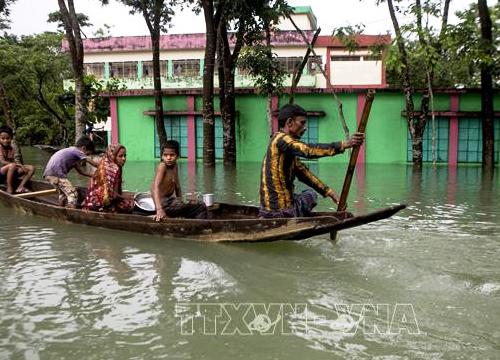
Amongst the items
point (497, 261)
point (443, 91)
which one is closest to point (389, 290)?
point (497, 261)

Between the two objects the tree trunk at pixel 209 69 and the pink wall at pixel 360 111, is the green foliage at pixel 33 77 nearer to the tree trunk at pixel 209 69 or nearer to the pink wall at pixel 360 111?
the tree trunk at pixel 209 69

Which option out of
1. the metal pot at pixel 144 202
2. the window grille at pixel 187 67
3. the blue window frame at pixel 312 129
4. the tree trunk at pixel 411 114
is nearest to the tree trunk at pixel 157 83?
the blue window frame at pixel 312 129

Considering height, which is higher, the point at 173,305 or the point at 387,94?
the point at 387,94

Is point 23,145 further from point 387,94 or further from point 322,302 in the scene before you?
point 322,302

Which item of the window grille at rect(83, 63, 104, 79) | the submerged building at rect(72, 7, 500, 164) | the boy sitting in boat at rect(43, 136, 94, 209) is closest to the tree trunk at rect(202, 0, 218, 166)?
the submerged building at rect(72, 7, 500, 164)

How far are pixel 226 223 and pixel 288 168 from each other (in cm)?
96

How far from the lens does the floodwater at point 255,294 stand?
3.46 m

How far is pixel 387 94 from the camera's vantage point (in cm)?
1853

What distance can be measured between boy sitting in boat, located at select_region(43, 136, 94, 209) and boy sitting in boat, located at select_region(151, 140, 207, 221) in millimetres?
2026

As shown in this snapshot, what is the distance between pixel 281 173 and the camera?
549 cm

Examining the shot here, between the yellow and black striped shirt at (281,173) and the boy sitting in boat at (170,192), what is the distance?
1168 millimetres

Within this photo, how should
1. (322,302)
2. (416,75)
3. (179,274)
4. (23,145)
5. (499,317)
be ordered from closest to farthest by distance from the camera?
(499,317) → (322,302) → (179,274) → (416,75) → (23,145)

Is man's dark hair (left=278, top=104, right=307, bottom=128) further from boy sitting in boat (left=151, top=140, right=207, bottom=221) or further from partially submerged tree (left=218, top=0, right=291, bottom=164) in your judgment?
partially submerged tree (left=218, top=0, right=291, bottom=164)

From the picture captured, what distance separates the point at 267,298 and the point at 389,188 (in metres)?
7.92
